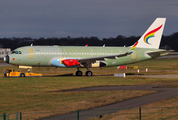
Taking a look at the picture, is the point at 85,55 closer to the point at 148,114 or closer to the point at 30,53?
the point at 30,53

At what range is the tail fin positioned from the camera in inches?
1977

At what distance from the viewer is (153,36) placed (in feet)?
165

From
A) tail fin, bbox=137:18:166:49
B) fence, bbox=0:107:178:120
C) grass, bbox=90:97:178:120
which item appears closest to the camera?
grass, bbox=90:97:178:120

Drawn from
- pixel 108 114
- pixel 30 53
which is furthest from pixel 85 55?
pixel 108 114

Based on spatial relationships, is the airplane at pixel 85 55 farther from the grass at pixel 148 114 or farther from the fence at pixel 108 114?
the fence at pixel 108 114

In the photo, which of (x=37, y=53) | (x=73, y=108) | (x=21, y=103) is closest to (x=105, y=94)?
(x=73, y=108)

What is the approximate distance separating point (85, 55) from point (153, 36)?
14.1 m

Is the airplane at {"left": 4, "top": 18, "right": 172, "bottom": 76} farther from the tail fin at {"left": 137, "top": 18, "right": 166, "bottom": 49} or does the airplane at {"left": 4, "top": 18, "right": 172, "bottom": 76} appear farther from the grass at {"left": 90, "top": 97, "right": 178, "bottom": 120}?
the grass at {"left": 90, "top": 97, "right": 178, "bottom": 120}

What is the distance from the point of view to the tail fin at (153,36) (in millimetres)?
50219

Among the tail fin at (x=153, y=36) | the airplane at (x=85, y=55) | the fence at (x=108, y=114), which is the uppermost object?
the tail fin at (x=153, y=36)

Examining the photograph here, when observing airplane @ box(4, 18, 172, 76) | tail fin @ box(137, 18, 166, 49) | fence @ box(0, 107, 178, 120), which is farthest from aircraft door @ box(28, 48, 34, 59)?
fence @ box(0, 107, 178, 120)

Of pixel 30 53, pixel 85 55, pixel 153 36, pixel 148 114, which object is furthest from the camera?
pixel 153 36

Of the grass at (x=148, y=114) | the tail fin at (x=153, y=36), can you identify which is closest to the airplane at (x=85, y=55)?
the tail fin at (x=153, y=36)

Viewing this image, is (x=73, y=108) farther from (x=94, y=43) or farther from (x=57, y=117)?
(x=94, y=43)
